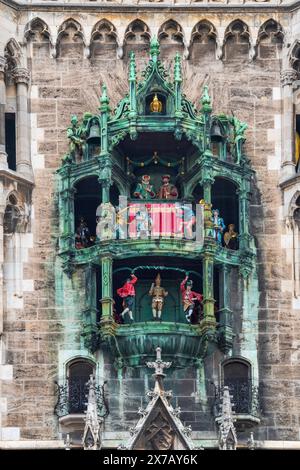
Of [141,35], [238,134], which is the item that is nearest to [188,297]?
[238,134]

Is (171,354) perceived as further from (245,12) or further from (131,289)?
(245,12)

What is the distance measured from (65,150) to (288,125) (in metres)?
3.70

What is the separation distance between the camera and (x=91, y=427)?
6581 cm

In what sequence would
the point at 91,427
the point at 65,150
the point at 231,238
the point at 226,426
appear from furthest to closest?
the point at 65,150 < the point at 231,238 < the point at 226,426 < the point at 91,427

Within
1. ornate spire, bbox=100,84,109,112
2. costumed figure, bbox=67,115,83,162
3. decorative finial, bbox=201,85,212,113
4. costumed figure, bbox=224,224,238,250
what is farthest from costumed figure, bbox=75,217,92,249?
decorative finial, bbox=201,85,212,113

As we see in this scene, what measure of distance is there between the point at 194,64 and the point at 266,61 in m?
1.20

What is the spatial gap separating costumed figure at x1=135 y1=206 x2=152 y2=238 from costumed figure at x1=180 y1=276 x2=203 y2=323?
1.02 m

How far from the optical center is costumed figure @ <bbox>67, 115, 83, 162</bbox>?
6806 cm

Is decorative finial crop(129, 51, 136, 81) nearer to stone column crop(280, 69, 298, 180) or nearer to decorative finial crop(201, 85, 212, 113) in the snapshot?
decorative finial crop(201, 85, 212, 113)

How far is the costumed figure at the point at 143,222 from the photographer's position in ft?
220

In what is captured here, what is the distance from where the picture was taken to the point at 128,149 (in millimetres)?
68062

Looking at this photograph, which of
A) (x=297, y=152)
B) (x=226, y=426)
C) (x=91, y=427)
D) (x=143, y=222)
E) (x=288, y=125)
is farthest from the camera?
(x=297, y=152)

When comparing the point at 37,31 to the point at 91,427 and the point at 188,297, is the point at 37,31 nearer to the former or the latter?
the point at 188,297
